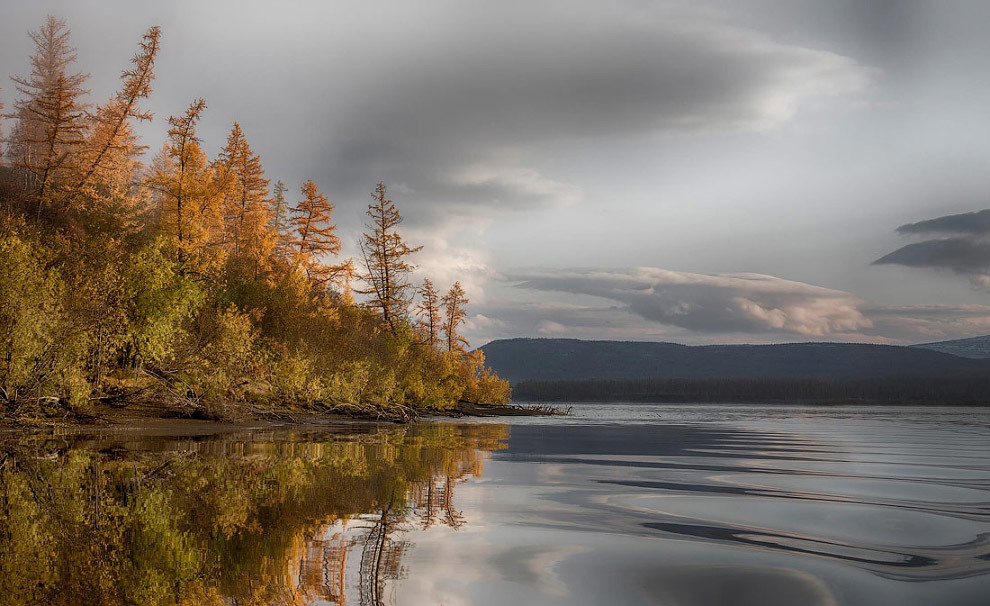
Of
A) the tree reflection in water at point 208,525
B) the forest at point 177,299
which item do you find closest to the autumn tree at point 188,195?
the forest at point 177,299

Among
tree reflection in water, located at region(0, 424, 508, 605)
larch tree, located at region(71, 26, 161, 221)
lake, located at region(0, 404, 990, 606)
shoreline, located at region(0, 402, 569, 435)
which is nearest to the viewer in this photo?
tree reflection in water, located at region(0, 424, 508, 605)

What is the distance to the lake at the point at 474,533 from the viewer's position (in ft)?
20.4

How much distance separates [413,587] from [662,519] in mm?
5166

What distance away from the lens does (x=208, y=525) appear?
339 inches

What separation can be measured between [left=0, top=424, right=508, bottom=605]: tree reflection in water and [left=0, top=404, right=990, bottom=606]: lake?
0.11 ft

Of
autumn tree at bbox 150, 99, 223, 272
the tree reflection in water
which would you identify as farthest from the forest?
the tree reflection in water

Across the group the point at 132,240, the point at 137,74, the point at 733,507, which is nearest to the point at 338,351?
the point at 132,240

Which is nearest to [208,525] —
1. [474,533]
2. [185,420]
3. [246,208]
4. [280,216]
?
[474,533]

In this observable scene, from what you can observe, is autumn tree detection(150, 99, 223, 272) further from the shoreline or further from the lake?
the lake

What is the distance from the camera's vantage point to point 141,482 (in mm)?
12391

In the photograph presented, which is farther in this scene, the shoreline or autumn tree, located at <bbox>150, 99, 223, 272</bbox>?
autumn tree, located at <bbox>150, 99, 223, 272</bbox>

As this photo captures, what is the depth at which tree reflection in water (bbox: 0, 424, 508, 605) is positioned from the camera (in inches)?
235

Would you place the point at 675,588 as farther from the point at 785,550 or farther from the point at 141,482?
the point at 141,482

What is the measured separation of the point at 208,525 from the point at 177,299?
26583 millimetres
